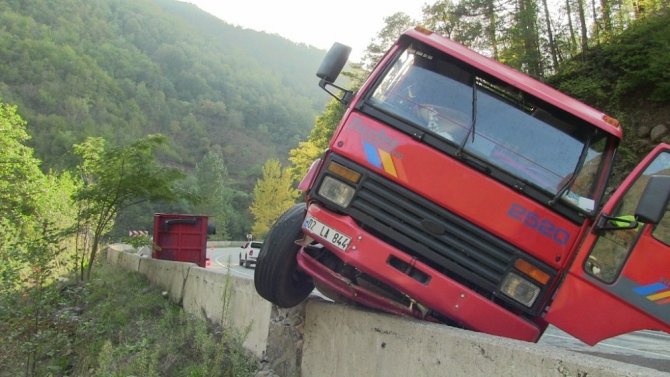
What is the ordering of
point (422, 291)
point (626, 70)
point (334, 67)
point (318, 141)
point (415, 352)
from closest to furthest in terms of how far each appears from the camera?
1. point (415, 352)
2. point (422, 291)
3. point (334, 67)
4. point (626, 70)
5. point (318, 141)

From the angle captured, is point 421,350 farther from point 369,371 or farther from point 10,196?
point 10,196

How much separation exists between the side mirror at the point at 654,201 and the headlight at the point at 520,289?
919 mm

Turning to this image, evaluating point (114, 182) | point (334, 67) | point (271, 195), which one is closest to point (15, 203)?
point (114, 182)

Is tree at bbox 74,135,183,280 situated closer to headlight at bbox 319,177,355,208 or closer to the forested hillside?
headlight at bbox 319,177,355,208

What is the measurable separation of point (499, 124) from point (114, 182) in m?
11.2

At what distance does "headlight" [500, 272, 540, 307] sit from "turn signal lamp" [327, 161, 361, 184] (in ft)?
4.50

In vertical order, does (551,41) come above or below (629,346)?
above

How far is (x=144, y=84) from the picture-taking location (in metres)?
114

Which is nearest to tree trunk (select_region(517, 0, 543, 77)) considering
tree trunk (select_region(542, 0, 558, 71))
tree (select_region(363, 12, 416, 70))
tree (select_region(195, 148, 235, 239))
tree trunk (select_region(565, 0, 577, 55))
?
tree trunk (select_region(542, 0, 558, 71))

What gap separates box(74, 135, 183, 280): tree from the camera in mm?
13633

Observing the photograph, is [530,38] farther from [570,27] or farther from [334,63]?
[334,63]

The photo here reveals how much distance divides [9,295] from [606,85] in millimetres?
17572

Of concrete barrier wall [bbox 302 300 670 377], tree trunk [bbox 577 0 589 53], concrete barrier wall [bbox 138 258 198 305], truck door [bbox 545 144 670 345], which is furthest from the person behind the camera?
tree trunk [bbox 577 0 589 53]

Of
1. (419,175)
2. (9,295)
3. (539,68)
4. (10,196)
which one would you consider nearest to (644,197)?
(419,175)
